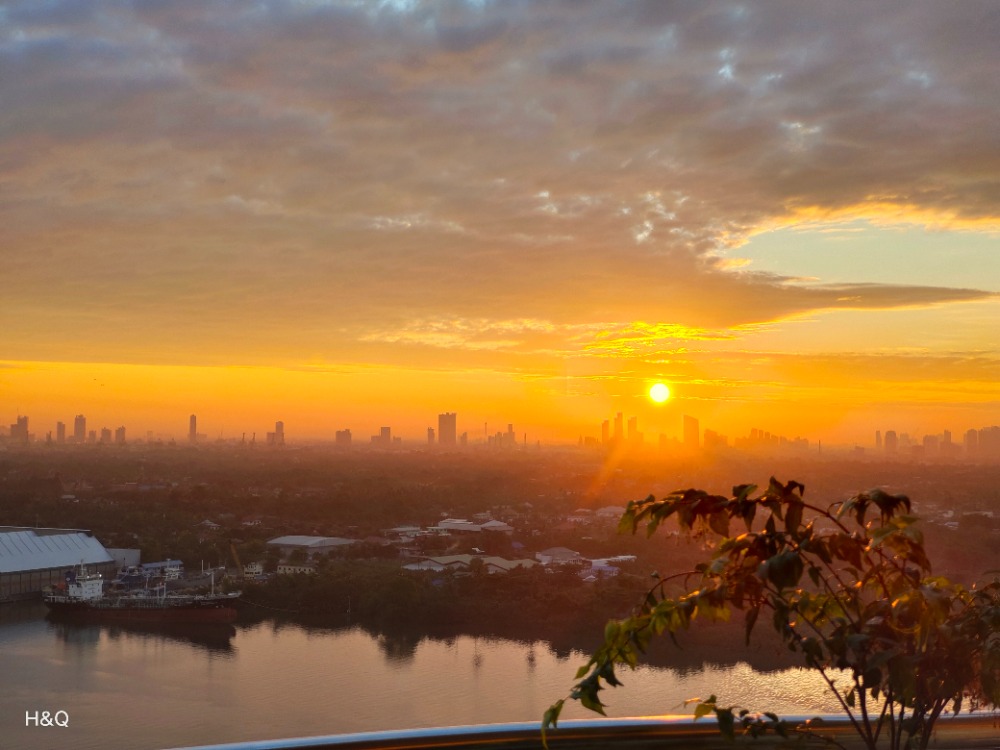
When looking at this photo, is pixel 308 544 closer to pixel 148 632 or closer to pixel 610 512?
pixel 148 632

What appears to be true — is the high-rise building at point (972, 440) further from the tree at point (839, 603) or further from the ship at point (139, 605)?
the tree at point (839, 603)

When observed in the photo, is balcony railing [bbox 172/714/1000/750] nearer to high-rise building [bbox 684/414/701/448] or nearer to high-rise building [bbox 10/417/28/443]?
high-rise building [bbox 684/414/701/448]

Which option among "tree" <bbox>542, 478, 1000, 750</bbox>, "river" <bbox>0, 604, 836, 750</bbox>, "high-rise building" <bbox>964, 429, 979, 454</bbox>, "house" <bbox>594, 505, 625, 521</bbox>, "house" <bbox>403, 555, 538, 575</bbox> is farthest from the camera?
"high-rise building" <bbox>964, 429, 979, 454</bbox>

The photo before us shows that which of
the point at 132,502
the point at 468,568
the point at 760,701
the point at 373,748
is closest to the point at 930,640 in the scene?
the point at 373,748

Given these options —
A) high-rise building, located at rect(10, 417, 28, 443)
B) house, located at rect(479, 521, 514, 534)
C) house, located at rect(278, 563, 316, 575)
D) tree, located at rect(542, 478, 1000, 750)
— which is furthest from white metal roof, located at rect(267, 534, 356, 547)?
high-rise building, located at rect(10, 417, 28, 443)

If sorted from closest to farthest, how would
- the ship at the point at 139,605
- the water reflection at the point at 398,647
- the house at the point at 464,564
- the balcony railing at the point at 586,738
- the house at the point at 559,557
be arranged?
the balcony railing at the point at 586,738 → the water reflection at the point at 398,647 → the ship at the point at 139,605 → the house at the point at 464,564 → the house at the point at 559,557

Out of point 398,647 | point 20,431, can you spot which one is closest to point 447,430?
point 20,431

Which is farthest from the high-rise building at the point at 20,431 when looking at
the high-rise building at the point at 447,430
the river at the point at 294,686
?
the river at the point at 294,686
